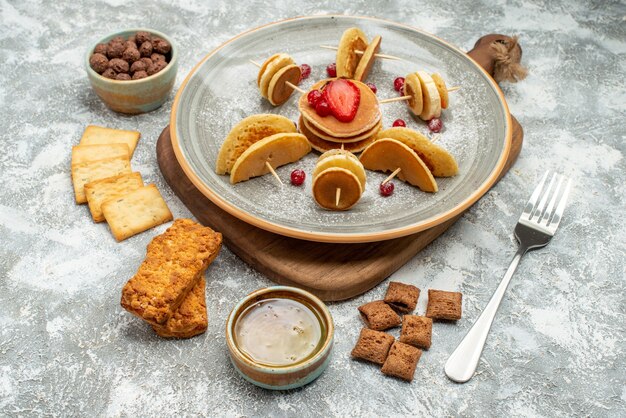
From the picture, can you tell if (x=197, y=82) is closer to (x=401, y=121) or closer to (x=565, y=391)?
(x=401, y=121)

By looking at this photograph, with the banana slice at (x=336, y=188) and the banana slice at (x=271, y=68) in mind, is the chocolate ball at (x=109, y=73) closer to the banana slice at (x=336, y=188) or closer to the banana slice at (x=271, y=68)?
the banana slice at (x=271, y=68)

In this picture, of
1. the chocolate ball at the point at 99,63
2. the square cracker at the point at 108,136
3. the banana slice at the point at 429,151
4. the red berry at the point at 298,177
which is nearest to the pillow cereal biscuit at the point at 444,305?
the banana slice at the point at 429,151

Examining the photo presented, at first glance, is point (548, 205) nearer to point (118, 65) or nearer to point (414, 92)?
point (414, 92)

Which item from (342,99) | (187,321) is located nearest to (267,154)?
(342,99)

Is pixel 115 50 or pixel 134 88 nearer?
pixel 134 88

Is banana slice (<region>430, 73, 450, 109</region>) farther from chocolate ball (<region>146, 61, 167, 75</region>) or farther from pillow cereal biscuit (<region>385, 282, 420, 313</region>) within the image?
chocolate ball (<region>146, 61, 167, 75</region>)

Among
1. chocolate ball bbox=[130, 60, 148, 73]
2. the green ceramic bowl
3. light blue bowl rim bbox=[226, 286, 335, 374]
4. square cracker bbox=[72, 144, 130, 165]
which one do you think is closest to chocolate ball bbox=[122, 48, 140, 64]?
chocolate ball bbox=[130, 60, 148, 73]

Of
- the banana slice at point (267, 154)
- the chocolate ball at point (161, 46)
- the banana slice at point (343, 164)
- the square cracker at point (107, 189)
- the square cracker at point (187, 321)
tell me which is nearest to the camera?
the square cracker at point (187, 321)
